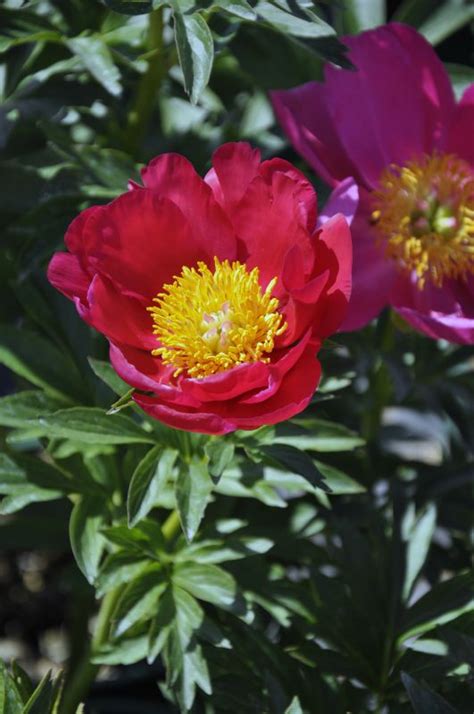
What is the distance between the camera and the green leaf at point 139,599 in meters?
0.95

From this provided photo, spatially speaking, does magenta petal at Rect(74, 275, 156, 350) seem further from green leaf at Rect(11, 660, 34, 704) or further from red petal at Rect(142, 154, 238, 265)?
green leaf at Rect(11, 660, 34, 704)

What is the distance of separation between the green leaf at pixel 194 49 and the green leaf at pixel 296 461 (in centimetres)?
29

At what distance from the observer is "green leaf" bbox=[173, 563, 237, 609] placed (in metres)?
0.96

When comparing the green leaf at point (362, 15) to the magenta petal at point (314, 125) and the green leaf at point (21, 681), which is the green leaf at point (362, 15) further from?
the green leaf at point (21, 681)

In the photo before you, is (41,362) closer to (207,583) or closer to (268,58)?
(207,583)

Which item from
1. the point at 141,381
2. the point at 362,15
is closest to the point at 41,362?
the point at 141,381

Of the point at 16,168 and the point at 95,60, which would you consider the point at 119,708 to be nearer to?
the point at 16,168

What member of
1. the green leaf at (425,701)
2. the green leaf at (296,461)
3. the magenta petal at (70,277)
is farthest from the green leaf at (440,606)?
the magenta petal at (70,277)

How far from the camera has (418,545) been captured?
1.09 m

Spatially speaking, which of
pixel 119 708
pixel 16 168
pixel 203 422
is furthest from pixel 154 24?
pixel 119 708

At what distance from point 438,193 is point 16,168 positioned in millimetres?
423

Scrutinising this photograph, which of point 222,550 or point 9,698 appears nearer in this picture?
point 9,698

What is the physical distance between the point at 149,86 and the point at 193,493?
0.47 meters

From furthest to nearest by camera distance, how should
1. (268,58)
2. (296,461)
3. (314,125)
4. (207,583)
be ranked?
(268,58) → (314,125) → (207,583) → (296,461)
